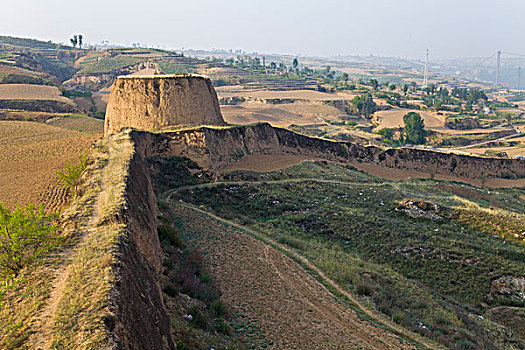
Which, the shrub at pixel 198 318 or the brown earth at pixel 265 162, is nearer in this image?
the shrub at pixel 198 318

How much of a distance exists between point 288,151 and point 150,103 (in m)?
15.4

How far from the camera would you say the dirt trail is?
10.9m

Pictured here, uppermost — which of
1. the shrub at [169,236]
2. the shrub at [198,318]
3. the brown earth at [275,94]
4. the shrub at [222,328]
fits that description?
the brown earth at [275,94]

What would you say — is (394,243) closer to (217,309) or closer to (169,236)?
(169,236)

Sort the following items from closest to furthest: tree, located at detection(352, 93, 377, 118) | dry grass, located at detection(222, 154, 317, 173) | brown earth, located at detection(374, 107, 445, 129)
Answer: dry grass, located at detection(222, 154, 317, 173), brown earth, located at detection(374, 107, 445, 129), tree, located at detection(352, 93, 377, 118)

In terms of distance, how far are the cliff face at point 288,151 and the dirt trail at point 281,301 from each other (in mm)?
11054

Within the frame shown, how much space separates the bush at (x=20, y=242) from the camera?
8406 millimetres

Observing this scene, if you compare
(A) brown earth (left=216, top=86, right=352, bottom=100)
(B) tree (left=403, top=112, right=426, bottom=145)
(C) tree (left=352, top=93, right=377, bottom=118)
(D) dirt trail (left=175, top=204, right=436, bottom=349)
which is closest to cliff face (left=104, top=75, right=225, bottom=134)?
(D) dirt trail (left=175, top=204, right=436, bottom=349)

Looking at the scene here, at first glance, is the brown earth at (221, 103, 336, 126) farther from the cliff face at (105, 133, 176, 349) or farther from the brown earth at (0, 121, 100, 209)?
the cliff face at (105, 133, 176, 349)

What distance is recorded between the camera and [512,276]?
18531 mm

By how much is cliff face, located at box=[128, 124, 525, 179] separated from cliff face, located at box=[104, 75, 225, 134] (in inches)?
120

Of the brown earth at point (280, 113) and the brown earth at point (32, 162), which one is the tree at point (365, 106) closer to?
the brown earth at point (280, 113)

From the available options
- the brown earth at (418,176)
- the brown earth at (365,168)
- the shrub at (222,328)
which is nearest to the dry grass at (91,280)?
the shrub at (222,328)

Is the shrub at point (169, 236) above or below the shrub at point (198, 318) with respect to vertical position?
above
